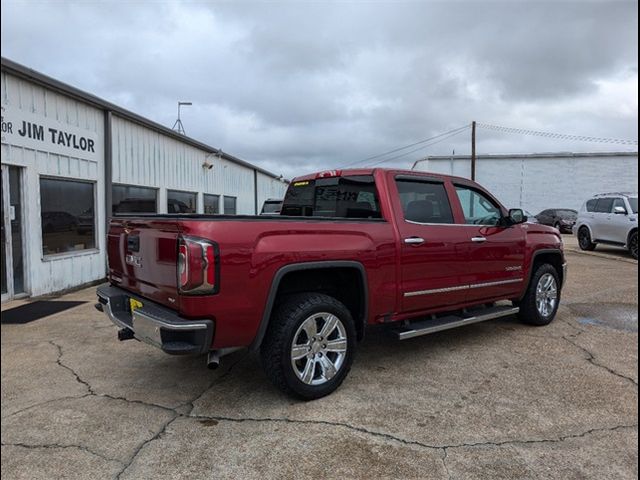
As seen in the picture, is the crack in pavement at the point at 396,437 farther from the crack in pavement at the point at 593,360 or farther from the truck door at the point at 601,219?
the truck door at the point at 601,219

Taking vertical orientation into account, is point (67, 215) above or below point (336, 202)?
below

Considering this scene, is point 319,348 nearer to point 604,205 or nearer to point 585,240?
point 604,205

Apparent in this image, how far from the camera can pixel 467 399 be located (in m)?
3.67

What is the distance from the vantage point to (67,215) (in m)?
8.61

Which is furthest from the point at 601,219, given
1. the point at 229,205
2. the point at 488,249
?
the point at 229,205

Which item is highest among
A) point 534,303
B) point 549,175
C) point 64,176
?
point 549,175

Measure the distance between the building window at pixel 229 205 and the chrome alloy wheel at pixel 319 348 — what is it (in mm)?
15085

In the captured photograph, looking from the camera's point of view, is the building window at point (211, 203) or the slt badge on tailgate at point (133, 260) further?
the building window at point (211, 203)

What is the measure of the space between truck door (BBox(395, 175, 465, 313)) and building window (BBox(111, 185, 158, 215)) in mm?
6953

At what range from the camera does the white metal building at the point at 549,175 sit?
31500 mm

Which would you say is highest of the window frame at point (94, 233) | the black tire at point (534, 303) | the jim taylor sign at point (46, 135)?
the jim taylor sign at point (46, 135)

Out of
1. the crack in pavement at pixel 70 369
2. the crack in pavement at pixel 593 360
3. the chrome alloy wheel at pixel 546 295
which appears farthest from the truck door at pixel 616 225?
the crack in pavement at pixel 70 369

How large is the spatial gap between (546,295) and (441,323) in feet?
7.42

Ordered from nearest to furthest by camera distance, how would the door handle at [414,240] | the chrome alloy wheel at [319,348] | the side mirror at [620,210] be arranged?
the chrome alloy wheel at [319,348], the door handle at [414,240], the side mirror at [620,210]
